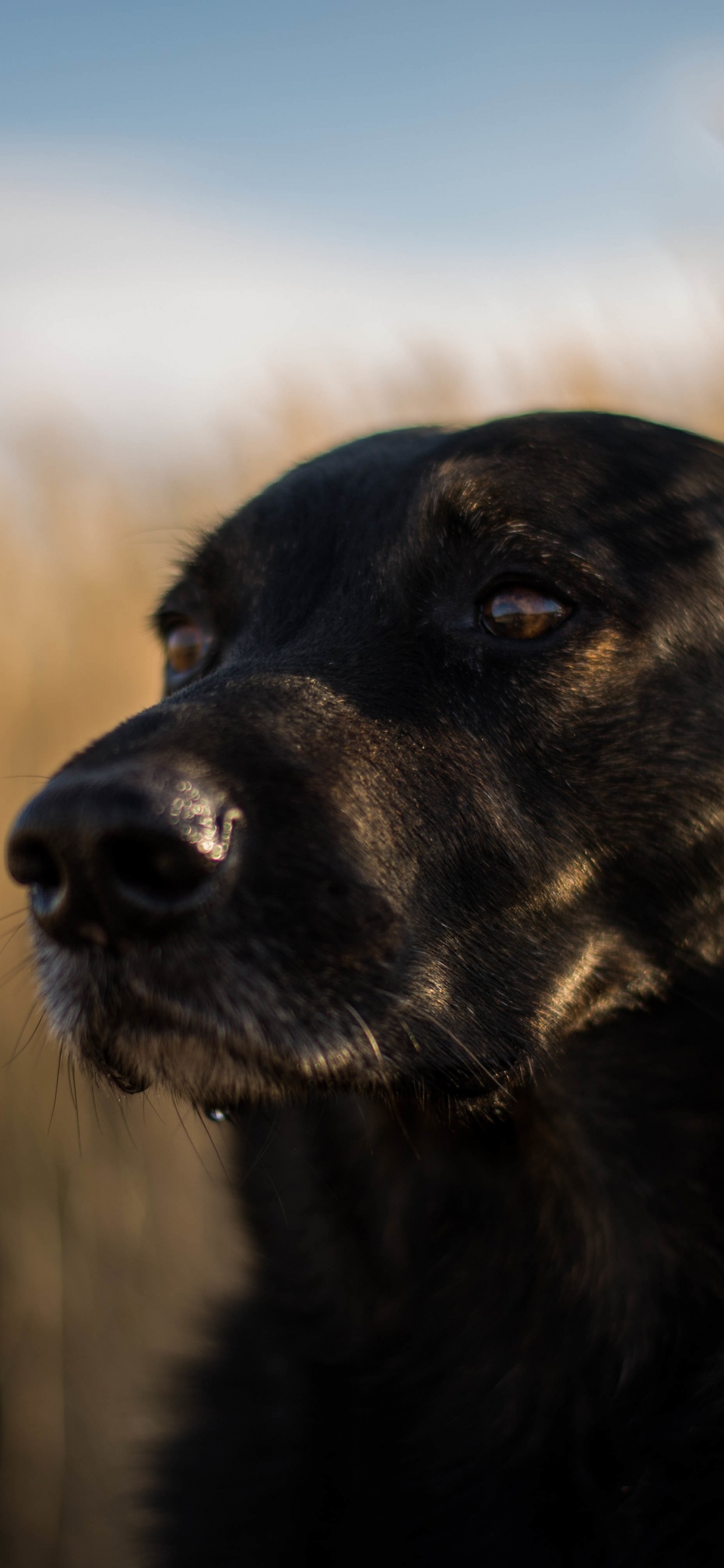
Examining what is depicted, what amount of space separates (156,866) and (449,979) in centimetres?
59

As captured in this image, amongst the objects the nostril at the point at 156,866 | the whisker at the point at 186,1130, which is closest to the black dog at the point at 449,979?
the nostril at the point at 156,866

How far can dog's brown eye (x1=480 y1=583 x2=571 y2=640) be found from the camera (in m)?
2.10

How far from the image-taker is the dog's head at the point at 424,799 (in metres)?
1.65

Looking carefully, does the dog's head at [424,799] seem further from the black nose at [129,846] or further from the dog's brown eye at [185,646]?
the dog's brown eye at [185,646]

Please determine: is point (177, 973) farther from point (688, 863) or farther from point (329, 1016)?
point (688, 863)

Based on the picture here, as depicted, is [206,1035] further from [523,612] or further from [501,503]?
[501,503]

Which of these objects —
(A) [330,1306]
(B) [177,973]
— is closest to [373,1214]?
(A) [330,1306]

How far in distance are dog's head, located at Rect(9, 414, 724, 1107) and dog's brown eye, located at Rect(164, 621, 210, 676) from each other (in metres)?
0.29

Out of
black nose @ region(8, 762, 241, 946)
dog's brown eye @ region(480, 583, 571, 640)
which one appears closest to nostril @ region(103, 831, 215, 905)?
black nose @ region(8, 762, 241, 946)

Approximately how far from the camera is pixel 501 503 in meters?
2.14

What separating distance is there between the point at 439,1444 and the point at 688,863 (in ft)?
3.91

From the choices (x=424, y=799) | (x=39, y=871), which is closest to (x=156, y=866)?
(x=39, y=871)

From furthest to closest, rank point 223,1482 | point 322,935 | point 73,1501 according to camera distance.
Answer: point 73,1501 < point 223,1482 < point 322,935

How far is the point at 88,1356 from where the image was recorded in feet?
11.5
